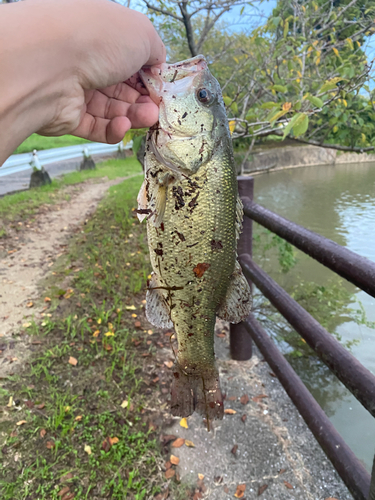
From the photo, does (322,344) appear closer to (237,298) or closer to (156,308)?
(237,298)

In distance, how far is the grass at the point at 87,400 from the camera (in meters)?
2.19

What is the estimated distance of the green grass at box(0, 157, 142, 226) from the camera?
23.3 ft

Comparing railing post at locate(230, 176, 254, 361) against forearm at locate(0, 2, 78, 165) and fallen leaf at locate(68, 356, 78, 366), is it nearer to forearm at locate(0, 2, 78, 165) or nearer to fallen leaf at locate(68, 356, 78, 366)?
fallen leaf at locate(68, 356, 78, 366)

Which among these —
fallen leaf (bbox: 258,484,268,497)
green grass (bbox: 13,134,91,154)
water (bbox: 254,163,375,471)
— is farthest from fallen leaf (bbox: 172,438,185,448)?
green grass (bbox: 13,134,91,154)

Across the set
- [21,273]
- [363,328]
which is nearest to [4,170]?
[21,273]

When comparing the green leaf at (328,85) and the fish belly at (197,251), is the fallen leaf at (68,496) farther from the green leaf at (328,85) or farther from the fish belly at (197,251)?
the green leaf at (328,85)

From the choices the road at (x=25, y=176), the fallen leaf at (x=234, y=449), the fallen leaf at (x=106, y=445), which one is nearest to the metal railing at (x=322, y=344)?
the fallen leaf at (x=234, y=449)

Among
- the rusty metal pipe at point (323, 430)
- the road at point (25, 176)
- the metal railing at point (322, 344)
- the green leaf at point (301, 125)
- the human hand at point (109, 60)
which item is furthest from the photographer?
the road at point (25, 176)

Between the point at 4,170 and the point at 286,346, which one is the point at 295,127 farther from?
the point at 4,170

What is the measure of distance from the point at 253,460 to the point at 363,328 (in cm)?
263

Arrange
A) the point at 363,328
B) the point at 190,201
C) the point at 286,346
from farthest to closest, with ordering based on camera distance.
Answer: the point at 363,328
the point at 286,346
the point at 190,201

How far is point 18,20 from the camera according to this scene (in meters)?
0.96

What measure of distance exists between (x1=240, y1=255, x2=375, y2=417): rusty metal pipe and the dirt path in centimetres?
250

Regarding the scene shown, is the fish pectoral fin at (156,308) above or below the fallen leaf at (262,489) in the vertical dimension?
above
